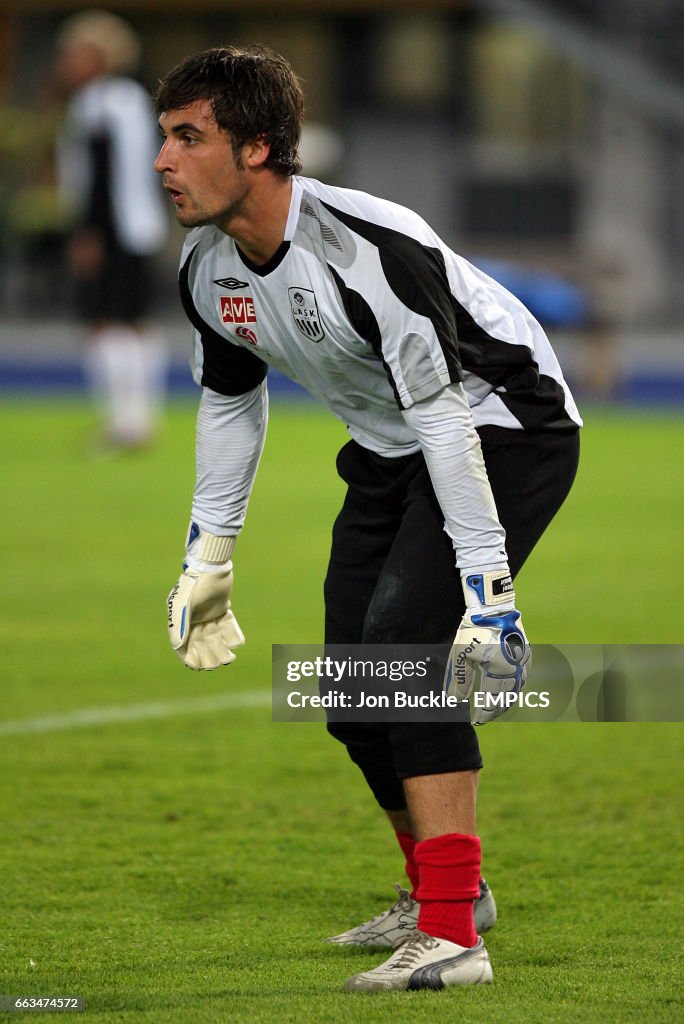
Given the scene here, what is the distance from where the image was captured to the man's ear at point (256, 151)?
147 inches

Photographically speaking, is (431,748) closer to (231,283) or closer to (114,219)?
(231,283)

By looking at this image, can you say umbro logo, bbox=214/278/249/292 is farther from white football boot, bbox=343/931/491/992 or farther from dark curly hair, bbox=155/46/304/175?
white football boot, bbox=343/931/491/992

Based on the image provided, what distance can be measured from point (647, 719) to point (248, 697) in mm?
1615

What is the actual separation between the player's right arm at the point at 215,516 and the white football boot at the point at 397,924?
27.6 inches

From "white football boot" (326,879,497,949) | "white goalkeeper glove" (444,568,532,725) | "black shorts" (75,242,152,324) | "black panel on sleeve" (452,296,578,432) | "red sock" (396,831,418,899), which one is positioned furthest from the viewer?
"black shorts" (75,242,152,324)

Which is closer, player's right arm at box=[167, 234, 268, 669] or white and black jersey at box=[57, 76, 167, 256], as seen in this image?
player's right arm at box=[167, 234, 268, 669]

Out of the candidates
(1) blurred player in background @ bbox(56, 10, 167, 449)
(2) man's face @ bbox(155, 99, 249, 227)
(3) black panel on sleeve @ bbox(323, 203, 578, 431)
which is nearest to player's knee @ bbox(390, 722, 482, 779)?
(3) black panel on sleeve @ bbox(323, 203, 578, 431)

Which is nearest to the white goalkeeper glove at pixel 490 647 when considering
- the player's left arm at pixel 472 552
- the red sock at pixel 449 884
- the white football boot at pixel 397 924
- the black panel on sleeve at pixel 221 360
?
the player's left arm at pixel 472 552

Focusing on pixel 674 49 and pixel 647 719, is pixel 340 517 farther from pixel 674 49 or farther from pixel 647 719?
pixel 674 49

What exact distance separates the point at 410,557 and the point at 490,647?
0.32 m

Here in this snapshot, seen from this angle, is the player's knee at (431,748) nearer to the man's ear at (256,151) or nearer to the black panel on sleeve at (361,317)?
the black panel on sleeve at (361,317)

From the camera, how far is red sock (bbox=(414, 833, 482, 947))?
3.72 metres

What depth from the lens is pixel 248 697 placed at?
21.6 feet

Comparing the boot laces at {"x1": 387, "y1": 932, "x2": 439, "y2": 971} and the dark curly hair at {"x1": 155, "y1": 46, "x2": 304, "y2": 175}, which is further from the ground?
the dark curly hair at {"x1": 155, "y1": 46, "x2": 304, "y2": 175}
